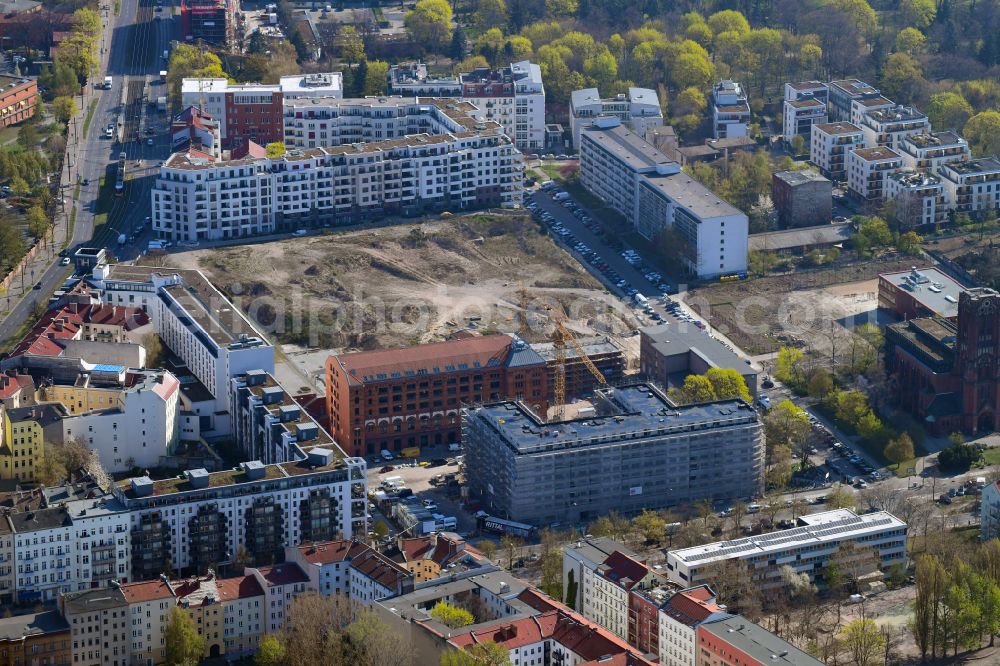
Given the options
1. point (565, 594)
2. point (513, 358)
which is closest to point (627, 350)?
point (513, 358)

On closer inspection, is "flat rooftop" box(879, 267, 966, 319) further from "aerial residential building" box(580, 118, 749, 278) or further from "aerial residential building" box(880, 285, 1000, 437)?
"aerial residential building" box(580, 118, 749, 278)

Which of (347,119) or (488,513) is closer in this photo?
(488,513)

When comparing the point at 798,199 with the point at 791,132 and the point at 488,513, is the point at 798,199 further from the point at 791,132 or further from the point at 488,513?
the point at 488,513

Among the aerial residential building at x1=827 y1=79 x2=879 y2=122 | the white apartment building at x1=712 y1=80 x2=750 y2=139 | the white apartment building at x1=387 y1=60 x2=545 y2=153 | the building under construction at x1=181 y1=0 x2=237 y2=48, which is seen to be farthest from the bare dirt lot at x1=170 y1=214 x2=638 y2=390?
the building under construction at x1=181 y1=0 x2=237 y2=48

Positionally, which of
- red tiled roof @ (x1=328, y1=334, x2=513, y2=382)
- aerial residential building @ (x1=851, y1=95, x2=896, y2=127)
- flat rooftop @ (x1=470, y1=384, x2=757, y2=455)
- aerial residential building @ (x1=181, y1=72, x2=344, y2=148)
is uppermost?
aerial residential building @ (x1=181, y1=72, x2=344, y2=148)

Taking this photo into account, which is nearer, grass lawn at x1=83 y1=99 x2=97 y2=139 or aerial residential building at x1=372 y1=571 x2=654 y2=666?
aerial residential building at x1=372 y1=571 x2=654 y2=666

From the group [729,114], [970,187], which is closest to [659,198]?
[970,187]

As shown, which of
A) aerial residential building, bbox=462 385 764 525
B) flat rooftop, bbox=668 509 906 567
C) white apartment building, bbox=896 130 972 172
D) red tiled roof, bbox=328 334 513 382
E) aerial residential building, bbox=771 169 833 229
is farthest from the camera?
white apartment building, bbox=896 130 972 172

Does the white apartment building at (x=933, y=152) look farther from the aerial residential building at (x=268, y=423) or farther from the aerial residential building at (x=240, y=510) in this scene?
the aerial residential building at (x=240, y=510)
